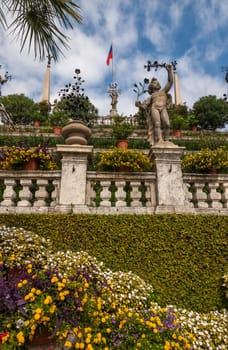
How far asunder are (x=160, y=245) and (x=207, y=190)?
171cm

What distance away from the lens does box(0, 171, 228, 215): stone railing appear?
177 inches

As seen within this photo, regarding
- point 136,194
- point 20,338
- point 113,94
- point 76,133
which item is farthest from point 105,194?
point 113,94

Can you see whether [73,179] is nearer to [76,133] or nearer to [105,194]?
[105,194]

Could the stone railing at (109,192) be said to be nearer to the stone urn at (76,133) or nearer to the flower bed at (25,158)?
the flower bed at (25,158)

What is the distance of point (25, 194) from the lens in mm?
4555

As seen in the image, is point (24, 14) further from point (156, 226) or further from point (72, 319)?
point (72, 319)

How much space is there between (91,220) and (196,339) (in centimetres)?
233

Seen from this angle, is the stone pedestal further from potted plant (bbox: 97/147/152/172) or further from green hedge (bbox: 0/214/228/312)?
potted plant (bbox: 97/147/152/172)

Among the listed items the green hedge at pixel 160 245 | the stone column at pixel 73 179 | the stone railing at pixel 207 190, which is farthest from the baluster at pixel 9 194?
the stone railing at pixel 207 190

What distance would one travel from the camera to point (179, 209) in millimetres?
4539

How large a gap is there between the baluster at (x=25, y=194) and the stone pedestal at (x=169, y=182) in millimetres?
2490

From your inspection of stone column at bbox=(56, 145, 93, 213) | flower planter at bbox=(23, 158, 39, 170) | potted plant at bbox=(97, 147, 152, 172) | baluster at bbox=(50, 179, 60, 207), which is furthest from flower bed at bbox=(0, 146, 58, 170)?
potted plant at bbox=(97, 147, 152, 172)

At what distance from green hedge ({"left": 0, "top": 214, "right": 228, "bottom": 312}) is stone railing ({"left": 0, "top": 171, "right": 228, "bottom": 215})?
0.79ft

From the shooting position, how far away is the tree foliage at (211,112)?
32.5 meters
